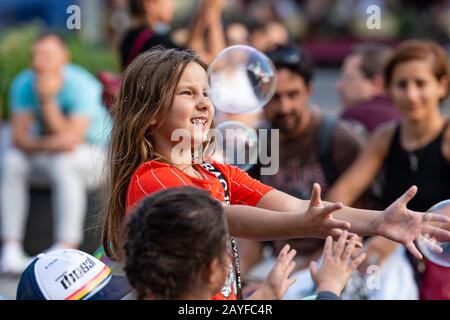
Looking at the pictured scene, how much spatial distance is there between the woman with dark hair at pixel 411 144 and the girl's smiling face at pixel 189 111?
76.6 inches

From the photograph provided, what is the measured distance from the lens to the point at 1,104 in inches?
294

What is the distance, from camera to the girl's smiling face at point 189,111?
2975 millimetres

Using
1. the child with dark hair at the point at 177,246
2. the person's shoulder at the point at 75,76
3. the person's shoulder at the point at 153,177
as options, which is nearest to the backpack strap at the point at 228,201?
the person's shoulder at the point at 153,177

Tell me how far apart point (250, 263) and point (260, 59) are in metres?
1.33

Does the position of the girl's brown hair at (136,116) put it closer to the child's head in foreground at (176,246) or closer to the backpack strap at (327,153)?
the child's head in foreground at (176,246)

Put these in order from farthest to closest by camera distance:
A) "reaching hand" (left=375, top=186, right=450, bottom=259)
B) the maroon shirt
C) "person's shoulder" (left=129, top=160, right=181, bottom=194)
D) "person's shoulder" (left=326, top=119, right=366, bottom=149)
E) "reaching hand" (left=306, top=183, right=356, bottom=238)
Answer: the maroon shirt, "person's shoulder" (left=326, top=119, right=366, bottom=149), "person's shoulder" (left=129, top=160, right=181, bottom=194), "reaching hand" (left=375, top=186, right=450, bottom=259), "reaching hand" (left=306, top=183, right=356, bottom=238)

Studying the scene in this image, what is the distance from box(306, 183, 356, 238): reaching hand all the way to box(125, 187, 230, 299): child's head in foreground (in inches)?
10.9

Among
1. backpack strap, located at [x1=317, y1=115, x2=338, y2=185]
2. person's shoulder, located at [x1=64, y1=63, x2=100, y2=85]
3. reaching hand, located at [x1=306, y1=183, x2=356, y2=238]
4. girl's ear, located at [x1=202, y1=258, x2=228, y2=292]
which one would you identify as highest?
reaching hand, located at [x1=306, y1=183, x2=356, y2=238]

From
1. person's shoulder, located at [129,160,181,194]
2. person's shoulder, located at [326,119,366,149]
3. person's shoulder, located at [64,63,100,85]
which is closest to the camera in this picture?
person's shoulder, located at [129,160,181,194]

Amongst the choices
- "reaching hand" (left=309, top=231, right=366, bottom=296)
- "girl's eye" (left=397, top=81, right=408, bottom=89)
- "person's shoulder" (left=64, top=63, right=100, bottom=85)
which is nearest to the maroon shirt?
"girl's eye" (left=397, top=81, right=408, bottom=89)

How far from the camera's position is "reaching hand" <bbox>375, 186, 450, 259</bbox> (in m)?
2.73

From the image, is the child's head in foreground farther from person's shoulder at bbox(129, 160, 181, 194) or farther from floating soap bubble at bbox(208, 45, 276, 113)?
floating soap bubble at bbox(208, 45, 276, 113)

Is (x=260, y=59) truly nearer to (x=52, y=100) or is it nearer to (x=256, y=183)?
(x=256, y=183)

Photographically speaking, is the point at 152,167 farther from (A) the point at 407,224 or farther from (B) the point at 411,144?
(B) the point at 411,144
